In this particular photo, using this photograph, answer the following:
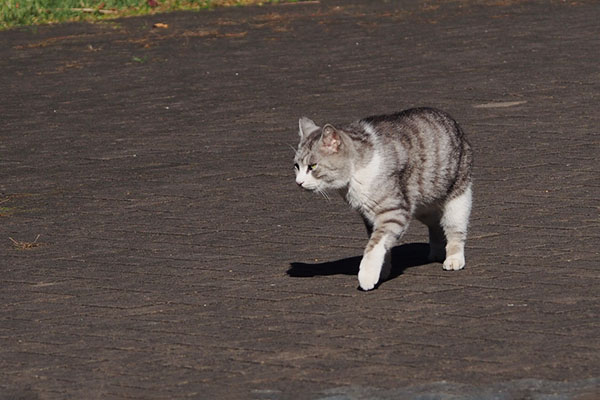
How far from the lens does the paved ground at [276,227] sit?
22.2 ft

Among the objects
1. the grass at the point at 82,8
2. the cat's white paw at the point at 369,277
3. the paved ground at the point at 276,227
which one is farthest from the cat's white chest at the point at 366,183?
the grass at the point at 82,8

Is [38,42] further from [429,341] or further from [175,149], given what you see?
[429,341]

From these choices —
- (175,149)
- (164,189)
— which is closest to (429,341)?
(164,189)

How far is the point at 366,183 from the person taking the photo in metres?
8.28

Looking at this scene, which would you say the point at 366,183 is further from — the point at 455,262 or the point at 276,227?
the point at 276,227

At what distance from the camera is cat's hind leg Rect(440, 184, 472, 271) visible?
28.1 feet

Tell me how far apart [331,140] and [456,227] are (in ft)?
3.56

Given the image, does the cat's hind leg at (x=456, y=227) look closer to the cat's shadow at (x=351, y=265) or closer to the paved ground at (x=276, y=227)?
the paved ground at (x=276, y=227)

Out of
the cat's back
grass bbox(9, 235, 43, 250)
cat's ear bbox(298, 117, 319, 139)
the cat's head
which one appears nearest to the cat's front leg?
the cat's head

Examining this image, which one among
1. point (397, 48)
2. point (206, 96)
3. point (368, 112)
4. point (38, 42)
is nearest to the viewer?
point (368, 112)

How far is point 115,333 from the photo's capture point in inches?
300

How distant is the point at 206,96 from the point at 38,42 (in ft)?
18.8

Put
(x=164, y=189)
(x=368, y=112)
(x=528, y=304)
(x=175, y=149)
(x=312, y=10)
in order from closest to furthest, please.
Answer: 1. (x=528, y=304)
2. (x=164, y=189)
3. (x=175, y=149)
4. (x=368, y=112)
5. (x=312, y=10)

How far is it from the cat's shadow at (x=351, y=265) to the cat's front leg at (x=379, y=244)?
43 centimetres
